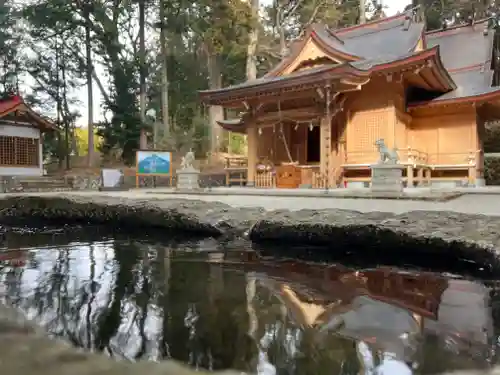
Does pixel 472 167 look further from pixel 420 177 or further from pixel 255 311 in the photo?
pixel 255 311

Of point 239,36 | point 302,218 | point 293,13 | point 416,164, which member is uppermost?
point 293,13

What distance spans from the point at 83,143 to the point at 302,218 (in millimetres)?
36740

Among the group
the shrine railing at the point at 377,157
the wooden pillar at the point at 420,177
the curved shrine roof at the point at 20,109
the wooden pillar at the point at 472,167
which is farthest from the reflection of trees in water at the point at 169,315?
the curved shrine roof at the point at 20,109

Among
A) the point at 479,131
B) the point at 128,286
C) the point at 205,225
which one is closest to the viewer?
the point at 128,286

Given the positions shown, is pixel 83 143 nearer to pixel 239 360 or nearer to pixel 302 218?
pixel 302 218

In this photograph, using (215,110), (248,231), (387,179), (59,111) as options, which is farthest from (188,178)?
(59,111)

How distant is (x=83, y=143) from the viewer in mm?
37469

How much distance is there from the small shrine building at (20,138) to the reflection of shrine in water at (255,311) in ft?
56.1

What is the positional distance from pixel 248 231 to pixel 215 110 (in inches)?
786

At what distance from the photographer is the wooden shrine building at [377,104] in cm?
1200

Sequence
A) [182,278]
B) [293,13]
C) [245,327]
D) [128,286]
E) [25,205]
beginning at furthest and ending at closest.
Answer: [293,13] → [25,205] → [182,278] → [128,286] → [245,327]

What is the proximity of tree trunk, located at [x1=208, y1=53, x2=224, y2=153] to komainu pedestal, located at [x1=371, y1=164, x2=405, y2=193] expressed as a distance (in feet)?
46.9

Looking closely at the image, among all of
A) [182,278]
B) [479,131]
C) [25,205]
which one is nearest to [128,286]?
[182,278]

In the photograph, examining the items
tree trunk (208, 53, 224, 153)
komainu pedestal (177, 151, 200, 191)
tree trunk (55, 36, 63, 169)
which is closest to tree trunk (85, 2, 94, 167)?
tree trunk (55, 36, 63, 169)
